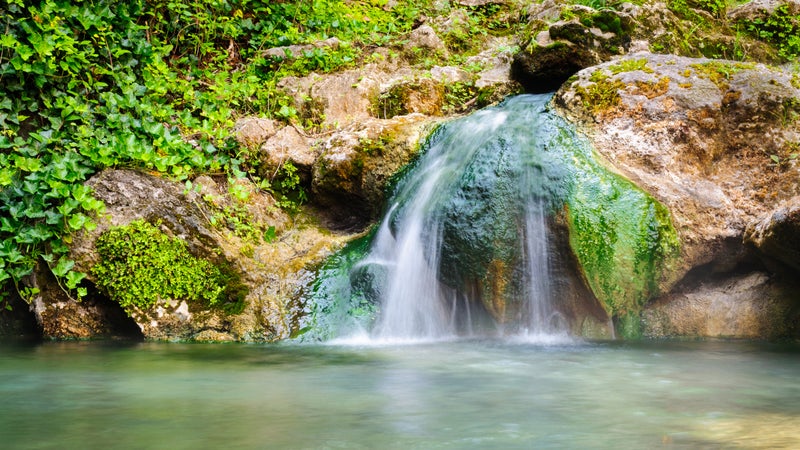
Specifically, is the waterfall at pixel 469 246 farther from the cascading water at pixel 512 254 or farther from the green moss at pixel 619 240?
the green moss at pixel 619 240

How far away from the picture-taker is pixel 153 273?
5590 mm

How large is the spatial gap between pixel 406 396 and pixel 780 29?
23.0 ft

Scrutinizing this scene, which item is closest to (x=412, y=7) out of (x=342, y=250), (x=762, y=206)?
(x=342, y=250)

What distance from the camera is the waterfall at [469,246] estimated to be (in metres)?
5.46

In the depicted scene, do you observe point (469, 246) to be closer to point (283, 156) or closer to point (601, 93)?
point (601, 93)

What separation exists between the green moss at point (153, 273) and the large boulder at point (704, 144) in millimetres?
3373

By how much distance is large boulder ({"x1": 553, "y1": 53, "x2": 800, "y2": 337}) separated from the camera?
217 inches

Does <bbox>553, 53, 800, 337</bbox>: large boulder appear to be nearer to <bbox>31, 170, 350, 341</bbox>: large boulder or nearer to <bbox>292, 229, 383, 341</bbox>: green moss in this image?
<bbox>292, 229, 383, 341</bbox>: green moss

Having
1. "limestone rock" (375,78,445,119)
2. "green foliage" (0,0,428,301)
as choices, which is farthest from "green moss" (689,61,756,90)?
"green foliage" (0,0,428,301)

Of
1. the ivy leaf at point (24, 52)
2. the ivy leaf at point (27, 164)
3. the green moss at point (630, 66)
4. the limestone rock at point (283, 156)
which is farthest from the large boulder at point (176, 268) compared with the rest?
the green moss at point (630, 66)

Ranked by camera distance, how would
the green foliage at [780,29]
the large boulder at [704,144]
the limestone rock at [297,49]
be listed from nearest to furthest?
the large boulder at [704,144] < the green foliage at [780,29] < the limestone rock at [297,49]

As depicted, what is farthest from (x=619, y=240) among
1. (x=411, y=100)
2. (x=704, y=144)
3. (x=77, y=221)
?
(x=77, y=221)

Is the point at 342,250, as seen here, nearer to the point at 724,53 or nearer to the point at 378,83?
the point at 378,83

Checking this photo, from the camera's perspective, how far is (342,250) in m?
6.34
